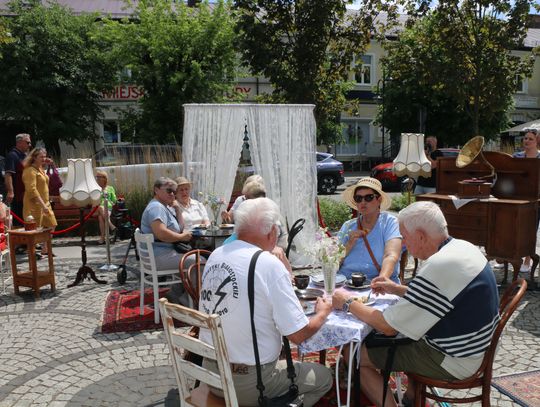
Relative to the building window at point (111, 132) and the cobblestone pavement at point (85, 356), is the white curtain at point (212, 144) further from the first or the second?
the building window at point (111, 132)

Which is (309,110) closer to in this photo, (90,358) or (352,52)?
(352,52)

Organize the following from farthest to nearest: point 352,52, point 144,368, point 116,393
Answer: point 352,52 < point 144,368 < point 116,393

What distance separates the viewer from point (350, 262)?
4.15 metres

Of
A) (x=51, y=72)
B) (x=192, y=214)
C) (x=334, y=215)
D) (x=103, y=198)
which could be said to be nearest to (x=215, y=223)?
(x=192, y=214)

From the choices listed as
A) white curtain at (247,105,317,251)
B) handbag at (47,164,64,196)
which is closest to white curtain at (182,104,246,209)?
white curtain at (247,105,317,251)

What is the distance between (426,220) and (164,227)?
11.1 ft

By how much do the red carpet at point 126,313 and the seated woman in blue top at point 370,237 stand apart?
226 cm

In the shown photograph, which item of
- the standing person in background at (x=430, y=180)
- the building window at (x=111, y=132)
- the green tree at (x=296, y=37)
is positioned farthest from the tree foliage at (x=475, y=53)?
the building window at (x=111, y=132)

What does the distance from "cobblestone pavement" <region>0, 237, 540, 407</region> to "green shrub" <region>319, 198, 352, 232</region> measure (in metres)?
5.32

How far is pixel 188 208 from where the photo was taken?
689cm

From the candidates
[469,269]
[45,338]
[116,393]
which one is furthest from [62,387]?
[469,269]

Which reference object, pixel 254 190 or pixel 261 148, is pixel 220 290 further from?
pixel 261 148

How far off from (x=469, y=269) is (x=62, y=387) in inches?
124

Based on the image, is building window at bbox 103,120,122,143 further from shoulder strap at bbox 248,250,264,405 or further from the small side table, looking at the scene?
shoulder strap at bbox 248,250,264,405
